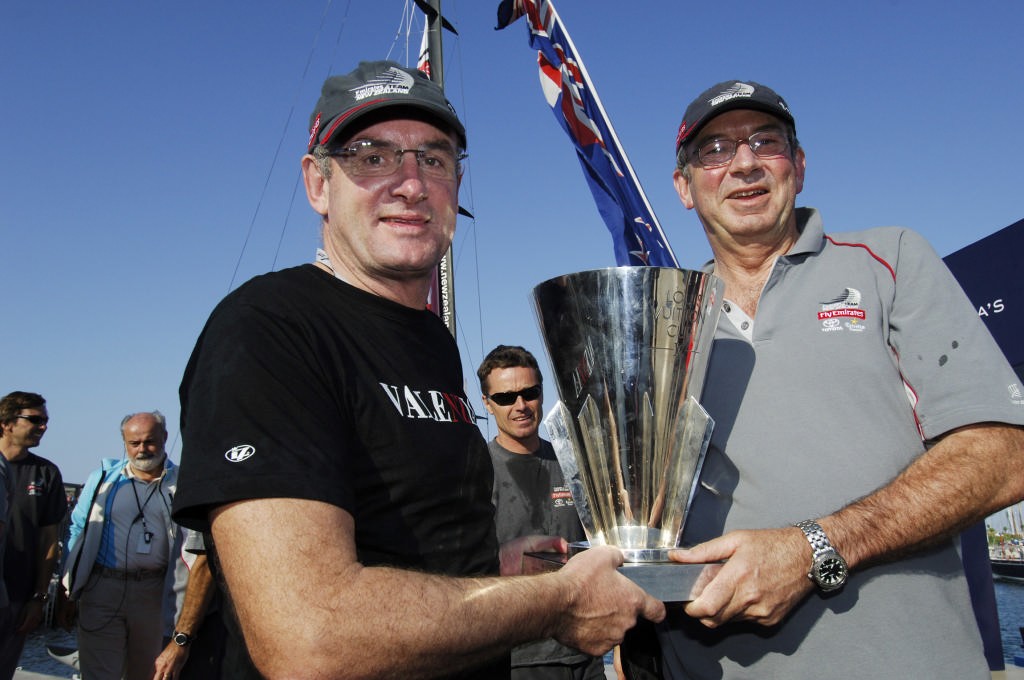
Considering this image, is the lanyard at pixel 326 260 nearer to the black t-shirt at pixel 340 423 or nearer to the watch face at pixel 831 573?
the black t-shirt at pixel 340 423

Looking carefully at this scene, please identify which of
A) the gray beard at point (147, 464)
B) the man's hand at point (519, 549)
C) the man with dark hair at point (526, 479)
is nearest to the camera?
the man's hand at point (519, 549)

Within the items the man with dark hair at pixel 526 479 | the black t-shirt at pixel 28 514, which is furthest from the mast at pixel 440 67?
the black t-shirt at pixel 28 514

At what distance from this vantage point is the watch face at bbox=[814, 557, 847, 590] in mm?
1659

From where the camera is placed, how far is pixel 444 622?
1.34 m

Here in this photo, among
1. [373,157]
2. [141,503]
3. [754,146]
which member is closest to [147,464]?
[141,503]

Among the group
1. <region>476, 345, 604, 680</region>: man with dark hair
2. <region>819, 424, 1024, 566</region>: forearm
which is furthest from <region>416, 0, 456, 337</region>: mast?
<region>819, 424, 1024, 566</region>: forearm

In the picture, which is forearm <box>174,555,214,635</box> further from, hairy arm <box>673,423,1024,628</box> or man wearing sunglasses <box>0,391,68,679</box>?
hairy arm <box>673,423,1024,628</box>

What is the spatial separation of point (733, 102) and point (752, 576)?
1.40 m

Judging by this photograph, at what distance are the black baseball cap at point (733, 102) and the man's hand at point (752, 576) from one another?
1.28m

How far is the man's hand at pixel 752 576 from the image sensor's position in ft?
5.17

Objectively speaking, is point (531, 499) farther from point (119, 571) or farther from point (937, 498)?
point (119, 571)

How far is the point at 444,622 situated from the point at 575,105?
21.4 feet

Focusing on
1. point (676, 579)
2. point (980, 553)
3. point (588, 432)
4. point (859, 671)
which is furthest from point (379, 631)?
point (980, 553)

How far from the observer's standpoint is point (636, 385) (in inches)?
70.8
